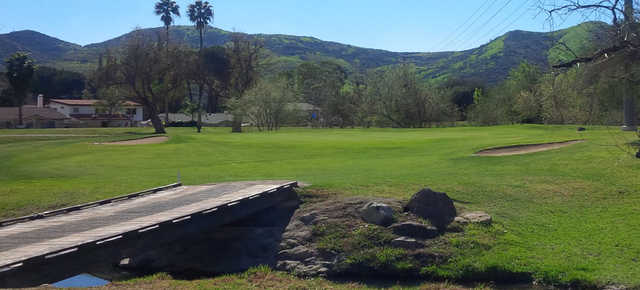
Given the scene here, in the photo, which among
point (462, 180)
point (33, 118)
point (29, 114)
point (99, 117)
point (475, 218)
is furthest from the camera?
point (99, 117)

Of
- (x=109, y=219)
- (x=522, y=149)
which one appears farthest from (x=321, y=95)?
(x=109, y=219)

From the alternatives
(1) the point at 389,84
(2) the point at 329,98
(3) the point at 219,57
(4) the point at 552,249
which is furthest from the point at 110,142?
(3) the point at 219,57

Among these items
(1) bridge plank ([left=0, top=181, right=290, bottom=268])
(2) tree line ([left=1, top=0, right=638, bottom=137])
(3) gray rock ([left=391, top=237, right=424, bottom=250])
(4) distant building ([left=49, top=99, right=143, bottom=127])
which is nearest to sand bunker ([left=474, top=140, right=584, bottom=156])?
(2) tree line ([left=1, top=0, right=638, bottom=137])

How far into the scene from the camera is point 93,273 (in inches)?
529

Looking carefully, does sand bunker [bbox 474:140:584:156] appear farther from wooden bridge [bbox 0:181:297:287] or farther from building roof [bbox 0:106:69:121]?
building roof [bbox 0:106:69:121]

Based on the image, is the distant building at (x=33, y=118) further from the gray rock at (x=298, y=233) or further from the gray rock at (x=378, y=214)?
the gray rock at (x=378, y=214)

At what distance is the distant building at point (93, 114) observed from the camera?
348ft

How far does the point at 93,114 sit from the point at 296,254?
4501 inches

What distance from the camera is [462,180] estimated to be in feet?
61.1

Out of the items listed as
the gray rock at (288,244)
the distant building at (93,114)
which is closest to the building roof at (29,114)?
the distant building at (93,114)

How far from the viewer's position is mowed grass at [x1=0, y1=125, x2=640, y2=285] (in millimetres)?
12000

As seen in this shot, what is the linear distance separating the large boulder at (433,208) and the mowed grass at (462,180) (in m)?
1.02

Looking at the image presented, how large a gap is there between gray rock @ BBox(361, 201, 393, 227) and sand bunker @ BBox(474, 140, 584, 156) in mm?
13225

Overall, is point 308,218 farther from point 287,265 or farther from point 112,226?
point 112,226
